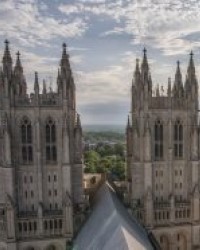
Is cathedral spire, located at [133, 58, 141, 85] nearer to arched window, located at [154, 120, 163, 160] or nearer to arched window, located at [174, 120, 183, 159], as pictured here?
arched window, located at [154, 120, 163, 160]

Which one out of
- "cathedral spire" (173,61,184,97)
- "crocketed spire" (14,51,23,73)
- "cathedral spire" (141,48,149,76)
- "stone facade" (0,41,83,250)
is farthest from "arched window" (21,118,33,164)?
"cathedral spire" (173,61,184,97)

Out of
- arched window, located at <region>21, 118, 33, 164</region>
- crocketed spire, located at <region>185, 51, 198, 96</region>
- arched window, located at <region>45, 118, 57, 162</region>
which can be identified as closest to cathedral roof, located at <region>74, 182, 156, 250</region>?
arched window, located at <region>45, 118, 57, 162</region>

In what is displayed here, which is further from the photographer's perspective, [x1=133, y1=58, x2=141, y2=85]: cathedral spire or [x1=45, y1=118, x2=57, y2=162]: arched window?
[x1=133, y1=58, x2=141, y2=85]: cathedral spire

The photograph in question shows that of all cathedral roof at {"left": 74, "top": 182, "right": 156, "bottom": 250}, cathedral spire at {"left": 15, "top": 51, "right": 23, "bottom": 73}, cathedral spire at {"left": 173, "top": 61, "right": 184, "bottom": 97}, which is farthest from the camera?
cathedral spire at {"left": 173, "top": 61, "right": 184, "bottom": 97}

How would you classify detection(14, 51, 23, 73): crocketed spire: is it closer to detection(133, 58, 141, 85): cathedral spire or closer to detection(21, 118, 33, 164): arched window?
detection(21, 118, 33, 164): arched window

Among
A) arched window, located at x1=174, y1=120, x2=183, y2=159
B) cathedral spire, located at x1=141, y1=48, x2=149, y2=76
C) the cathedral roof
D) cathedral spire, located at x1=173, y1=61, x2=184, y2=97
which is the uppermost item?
cathedral spire, located at x1=141, y1=48, x2=149, y2=76

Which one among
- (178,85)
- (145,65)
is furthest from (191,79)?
(145,65)

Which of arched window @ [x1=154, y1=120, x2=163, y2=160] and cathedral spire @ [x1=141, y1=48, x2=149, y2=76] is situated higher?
cathedral spire @ [x1=141, y1=48, x2=149, y2=76]

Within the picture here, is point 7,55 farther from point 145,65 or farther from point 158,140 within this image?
point 158,140

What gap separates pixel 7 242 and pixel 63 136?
16677mm

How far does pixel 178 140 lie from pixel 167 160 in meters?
Result: 3.66

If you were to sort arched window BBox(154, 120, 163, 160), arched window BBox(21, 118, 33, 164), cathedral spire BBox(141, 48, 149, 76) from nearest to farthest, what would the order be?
arched window BBox(21, 118, 33, 164), cathedral spire BBox(141, 48, 149, 76), arched window BBox(154, 120, 163, 160)

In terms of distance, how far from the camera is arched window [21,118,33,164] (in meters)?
49.0

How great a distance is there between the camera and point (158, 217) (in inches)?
2076
